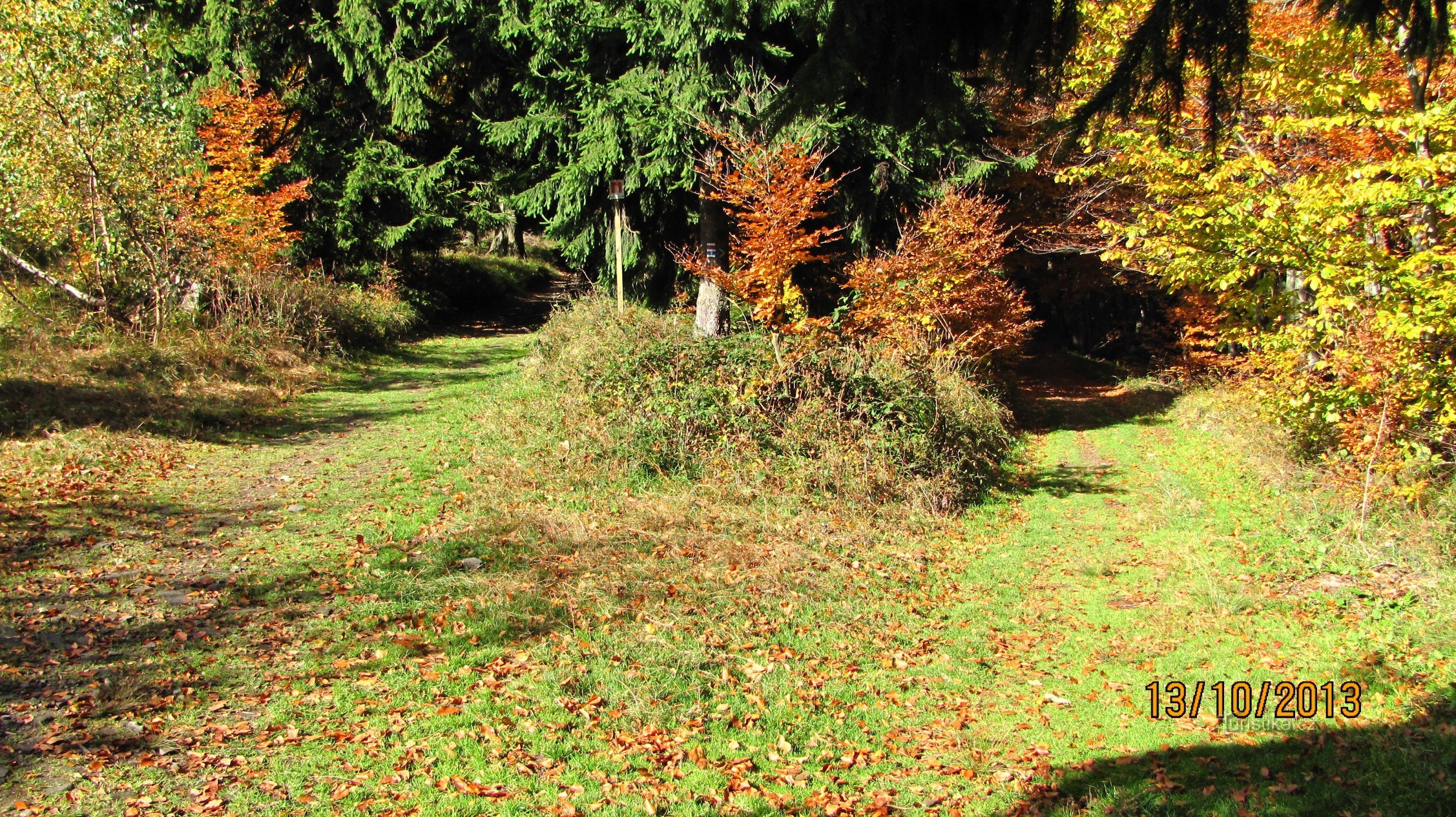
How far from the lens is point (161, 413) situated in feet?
37.3

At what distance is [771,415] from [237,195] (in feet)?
40.4

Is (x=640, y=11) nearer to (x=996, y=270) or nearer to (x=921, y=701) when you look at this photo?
(x=996, y=270)

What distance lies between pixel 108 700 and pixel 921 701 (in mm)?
5029

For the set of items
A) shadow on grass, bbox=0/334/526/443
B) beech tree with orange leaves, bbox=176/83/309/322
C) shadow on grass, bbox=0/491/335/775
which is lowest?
shadow on grass, bbox=0/491/335/775

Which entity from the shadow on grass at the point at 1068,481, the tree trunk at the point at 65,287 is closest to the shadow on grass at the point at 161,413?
the tree trunk at the point at 65,287

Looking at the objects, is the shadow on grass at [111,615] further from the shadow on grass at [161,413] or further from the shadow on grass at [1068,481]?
the shadow on grass at [1068,481]

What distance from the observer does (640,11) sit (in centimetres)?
1659

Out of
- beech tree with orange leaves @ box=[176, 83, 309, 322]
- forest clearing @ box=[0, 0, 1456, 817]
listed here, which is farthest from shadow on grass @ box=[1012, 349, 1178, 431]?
beech tree with orange leaves @ box=[176, 83, 309, 322]

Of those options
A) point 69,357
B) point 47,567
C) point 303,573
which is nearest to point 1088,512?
point 303,573

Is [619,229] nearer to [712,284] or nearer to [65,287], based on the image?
[712,284]

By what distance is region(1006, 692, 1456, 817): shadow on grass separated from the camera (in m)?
4.68
